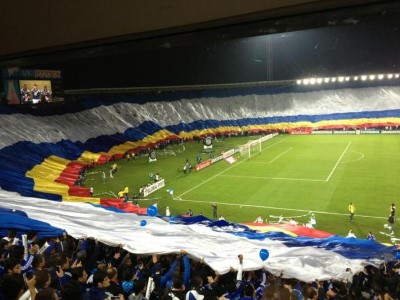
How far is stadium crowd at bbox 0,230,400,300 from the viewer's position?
3.74 meters

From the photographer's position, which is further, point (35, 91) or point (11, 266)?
point (35, 91)

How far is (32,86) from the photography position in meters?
30.7

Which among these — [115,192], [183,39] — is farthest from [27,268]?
[115,192]

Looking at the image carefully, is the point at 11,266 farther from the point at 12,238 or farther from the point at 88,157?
the point at 88,157

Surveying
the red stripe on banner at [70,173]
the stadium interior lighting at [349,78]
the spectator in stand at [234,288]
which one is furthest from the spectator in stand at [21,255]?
the stadium interior lighting at [349,78]

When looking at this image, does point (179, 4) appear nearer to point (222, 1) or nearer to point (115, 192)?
point (222, 1)

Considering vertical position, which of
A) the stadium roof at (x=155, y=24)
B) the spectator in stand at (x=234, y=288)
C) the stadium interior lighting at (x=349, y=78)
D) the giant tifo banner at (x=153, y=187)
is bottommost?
the giant tifo banner at (x=153, y=187)

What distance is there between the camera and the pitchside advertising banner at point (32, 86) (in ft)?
95.2

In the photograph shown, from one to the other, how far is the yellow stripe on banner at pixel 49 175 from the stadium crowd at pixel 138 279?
9155 millimetres

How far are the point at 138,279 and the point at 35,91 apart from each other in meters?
29.7

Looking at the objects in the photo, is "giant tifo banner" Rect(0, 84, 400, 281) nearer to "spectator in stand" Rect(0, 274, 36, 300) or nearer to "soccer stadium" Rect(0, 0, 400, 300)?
"soccer stadium" Rect(0, 0, 400, 300)

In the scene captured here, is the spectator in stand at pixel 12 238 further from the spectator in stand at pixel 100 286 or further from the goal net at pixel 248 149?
the goal net at pixel 248 149

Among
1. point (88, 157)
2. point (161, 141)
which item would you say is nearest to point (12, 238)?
point (88, 157)

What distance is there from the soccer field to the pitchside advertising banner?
24.2 ft
